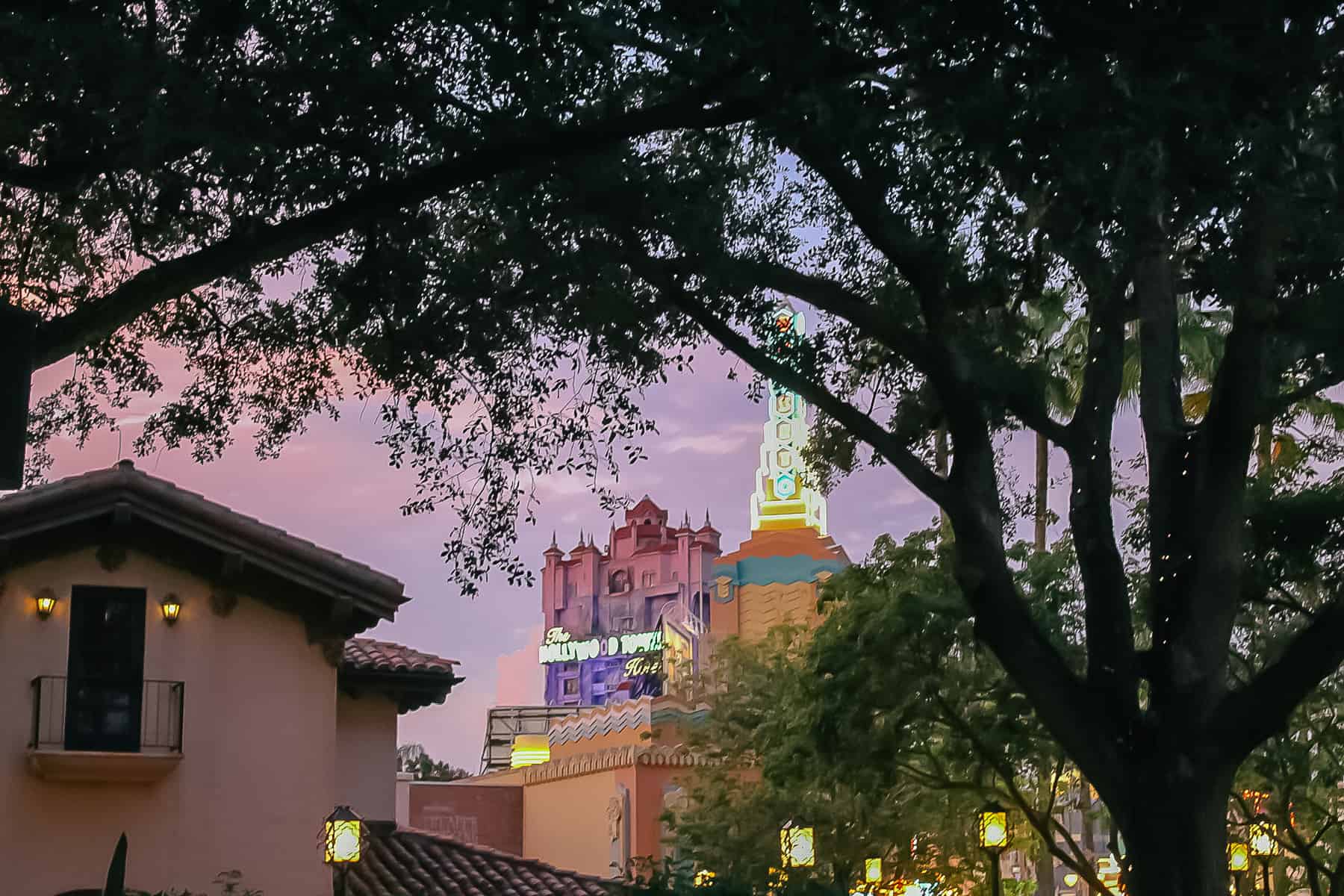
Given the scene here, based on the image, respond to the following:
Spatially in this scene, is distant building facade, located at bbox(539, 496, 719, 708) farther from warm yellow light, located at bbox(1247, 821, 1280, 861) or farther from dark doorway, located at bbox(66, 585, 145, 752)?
dark doorway, located at bbox(66, 585, 145, 752)

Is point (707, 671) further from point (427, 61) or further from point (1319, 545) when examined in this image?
point (427, 61)

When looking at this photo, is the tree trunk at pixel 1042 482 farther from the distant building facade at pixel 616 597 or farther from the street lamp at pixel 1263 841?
the distant building facade at pixel 616 597

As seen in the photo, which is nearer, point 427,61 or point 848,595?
point 427,61

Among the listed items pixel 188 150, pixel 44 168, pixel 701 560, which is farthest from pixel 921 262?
pixel 701 560

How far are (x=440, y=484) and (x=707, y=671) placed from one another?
2693 cm

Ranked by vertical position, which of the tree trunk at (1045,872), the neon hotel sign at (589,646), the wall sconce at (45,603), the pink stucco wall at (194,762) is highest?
the neon hotel sign at (589,646)

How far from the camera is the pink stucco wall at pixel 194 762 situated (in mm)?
18984

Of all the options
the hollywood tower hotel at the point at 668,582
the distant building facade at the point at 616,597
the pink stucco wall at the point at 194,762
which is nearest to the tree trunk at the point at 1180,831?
the pink stucco wall at the point at 194,762

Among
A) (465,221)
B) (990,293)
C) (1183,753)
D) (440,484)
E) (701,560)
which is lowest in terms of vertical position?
(1183,753)

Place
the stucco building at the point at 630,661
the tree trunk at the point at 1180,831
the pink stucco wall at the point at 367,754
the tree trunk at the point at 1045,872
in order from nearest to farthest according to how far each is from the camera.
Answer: the tree trunk at the point at 1180,831
the pink stucco wall at the point at 367,754
the tree trunk at the point at 1045,872
the stucco building at the point at 630,661

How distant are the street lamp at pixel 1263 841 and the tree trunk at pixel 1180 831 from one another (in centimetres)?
1441

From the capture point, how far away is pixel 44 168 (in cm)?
944

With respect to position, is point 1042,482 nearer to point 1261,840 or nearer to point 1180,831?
point 1261,840

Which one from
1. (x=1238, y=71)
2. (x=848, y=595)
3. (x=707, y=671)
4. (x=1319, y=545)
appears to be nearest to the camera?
(x=1238, y=71)
